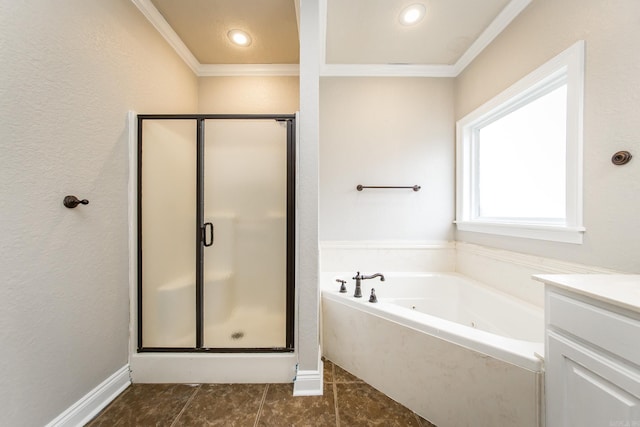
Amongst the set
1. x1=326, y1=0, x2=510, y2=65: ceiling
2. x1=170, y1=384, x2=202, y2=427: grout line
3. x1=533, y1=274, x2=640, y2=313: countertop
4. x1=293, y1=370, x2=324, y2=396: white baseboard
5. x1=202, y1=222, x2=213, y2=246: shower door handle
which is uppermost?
x1=326, y1=0, x2=510, y2=65: ceiling

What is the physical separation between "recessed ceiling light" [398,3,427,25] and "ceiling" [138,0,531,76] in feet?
0.10

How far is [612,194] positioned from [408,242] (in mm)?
1299

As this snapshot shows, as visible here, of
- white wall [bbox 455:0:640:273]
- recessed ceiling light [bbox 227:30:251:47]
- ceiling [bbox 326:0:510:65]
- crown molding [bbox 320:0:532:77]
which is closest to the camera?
white wall [bbox 455:0:640:273]

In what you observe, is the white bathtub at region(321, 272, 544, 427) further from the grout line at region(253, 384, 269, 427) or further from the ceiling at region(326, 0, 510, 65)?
the ceiling at region(326, 0, 510, 65)

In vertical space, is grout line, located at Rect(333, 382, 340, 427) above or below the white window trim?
below

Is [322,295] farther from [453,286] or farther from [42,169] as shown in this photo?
[42,169]

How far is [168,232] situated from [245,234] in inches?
19.6

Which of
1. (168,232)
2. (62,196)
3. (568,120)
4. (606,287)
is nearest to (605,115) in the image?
(568,120)

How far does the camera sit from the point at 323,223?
222cm

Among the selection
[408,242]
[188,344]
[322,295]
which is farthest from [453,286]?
[188,344]

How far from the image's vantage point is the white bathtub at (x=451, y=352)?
94 cm

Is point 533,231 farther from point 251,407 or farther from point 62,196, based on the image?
point 62,196

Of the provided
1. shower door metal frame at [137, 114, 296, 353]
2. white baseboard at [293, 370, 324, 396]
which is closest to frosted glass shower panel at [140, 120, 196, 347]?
shower door metal frame at [137, 114, 296, 353]

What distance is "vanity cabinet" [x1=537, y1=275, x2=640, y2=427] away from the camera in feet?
2.05
